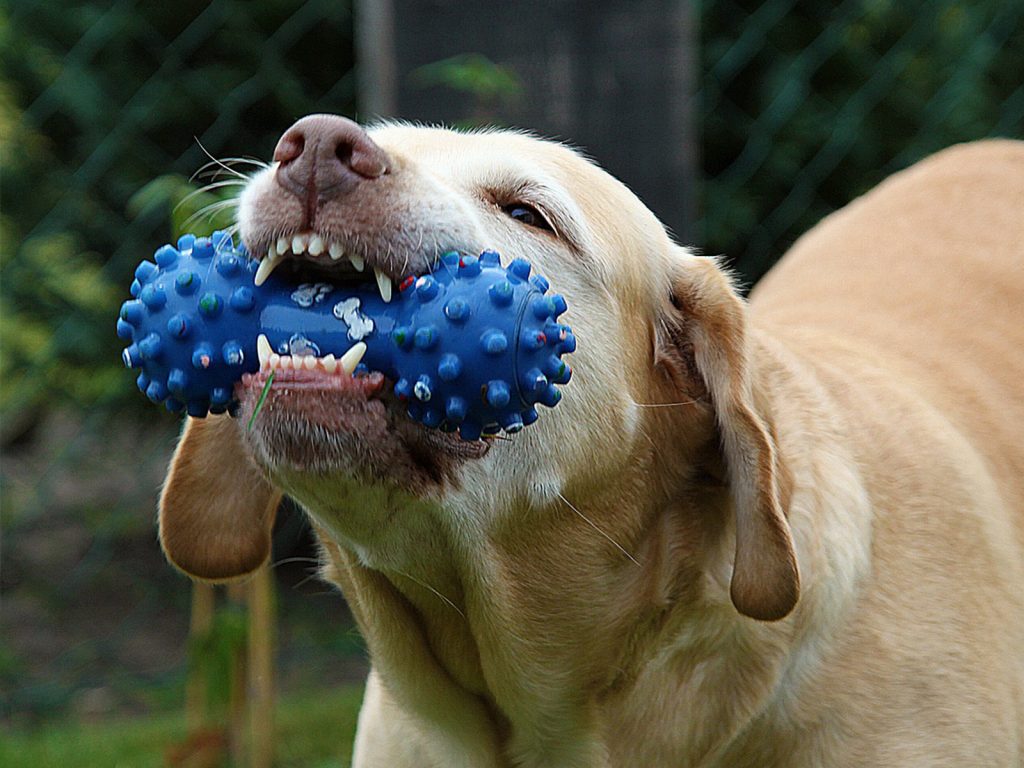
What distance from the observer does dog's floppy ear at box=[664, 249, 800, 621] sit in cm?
230

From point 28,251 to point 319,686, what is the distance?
74.8 inches

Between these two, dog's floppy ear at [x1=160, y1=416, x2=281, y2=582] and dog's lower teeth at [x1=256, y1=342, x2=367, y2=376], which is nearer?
dog's lower teeth at [x1=256, y1=342, x2=367, y2=376]

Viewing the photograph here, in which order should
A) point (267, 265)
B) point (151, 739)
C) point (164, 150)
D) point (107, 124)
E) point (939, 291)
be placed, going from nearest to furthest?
point (267, 265) < point (939, 291) < point (151, 739) < point (107, 124) < point (164, 150)

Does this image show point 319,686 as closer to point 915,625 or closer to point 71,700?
point 71,700

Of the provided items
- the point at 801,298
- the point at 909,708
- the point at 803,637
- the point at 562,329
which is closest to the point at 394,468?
the point at 562,329

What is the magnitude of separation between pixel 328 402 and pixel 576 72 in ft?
6.82

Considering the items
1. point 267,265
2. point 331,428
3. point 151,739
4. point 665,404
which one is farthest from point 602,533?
point 151,739

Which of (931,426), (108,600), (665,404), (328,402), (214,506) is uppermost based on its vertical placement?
(328,402)

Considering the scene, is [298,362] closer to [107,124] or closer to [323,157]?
[323,157]

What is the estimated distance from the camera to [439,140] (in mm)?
2393

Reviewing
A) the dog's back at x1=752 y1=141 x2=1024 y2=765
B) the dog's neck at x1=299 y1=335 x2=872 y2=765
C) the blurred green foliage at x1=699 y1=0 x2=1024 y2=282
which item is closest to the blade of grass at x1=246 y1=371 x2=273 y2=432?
the dog's neck at x1=299 y1=335 x2=872 y2=765

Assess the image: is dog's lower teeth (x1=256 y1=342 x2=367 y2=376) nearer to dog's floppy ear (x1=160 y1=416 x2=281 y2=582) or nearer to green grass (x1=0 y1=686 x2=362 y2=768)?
dog's floppy ear (x1=160 y1=416 x2=281 y2=582)

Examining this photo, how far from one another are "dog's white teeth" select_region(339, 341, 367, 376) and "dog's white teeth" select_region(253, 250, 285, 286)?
0.62 feet

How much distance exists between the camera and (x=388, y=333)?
1904mm
